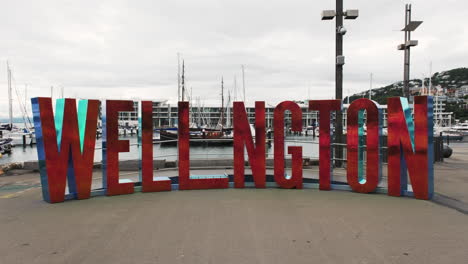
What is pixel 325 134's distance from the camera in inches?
333

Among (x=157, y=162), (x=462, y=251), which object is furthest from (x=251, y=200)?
(x=157, y=162)

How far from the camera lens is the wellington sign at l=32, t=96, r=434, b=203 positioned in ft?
23.8

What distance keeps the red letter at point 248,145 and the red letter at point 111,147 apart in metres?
2.82

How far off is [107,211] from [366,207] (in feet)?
17.0

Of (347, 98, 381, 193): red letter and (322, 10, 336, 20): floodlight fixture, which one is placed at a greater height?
(322, 10, 336, 20): floodlight fixture

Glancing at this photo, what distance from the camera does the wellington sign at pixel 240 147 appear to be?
7.25m

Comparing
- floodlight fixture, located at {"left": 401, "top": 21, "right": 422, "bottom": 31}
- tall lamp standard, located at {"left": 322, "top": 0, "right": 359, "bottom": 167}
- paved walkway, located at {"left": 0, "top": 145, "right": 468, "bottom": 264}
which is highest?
floodlight fixture, located at {"left": 401, "top": 21, "right": 422, "bottom": 31}

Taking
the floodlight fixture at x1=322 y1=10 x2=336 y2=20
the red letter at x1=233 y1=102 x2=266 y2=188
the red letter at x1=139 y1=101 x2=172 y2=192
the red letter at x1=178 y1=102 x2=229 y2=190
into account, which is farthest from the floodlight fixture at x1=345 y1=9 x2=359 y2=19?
the red letter at x1=139 y1=101 x2=172 y2=192

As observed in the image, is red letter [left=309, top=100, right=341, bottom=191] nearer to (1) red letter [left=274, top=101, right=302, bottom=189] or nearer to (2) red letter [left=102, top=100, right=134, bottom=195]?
(1) red letter [left=274, top=101, right=302, bottom=189]

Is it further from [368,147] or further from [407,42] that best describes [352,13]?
[368,147]

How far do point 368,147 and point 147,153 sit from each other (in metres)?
5.53

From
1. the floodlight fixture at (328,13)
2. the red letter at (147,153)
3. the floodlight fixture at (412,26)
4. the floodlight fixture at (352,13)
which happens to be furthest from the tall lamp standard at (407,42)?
the red letter at (147,153)

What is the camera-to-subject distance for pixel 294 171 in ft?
28.0

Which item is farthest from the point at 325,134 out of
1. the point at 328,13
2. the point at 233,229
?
the point at 328,13
